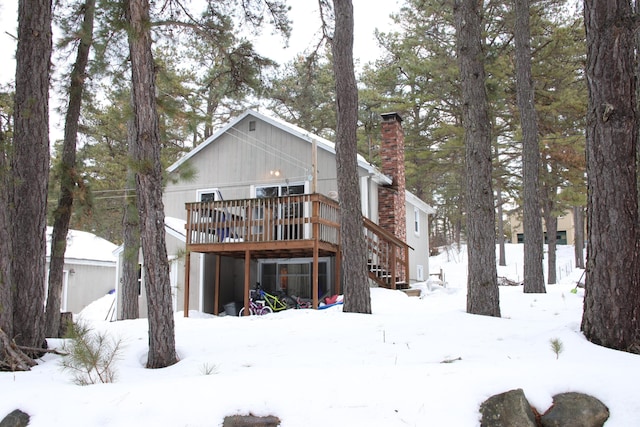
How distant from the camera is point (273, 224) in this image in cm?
1102

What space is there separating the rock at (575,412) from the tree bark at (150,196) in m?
3.10

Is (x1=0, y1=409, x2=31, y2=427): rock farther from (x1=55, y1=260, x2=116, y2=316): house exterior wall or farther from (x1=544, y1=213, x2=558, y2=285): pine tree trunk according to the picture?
(x1=544, y1=213, x2=558, y2=285): pine tree trunk

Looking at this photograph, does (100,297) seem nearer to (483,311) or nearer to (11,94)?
(11,94)

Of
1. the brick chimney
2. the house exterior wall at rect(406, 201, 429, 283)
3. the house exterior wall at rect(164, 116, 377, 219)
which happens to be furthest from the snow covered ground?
the house exterior wall at rect(406, 201, 429, 283)

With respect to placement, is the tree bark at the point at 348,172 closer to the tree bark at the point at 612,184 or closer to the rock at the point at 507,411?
the tree bark at the point at 612,184

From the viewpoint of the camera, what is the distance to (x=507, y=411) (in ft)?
9.87

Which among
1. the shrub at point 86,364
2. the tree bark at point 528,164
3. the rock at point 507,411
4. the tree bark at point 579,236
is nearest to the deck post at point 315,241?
the tree bark at point 528,164

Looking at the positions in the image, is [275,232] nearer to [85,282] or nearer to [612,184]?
[612,184]

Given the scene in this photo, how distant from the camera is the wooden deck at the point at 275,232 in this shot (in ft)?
35.3

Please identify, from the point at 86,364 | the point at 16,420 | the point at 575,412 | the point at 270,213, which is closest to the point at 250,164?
the point at 270,213

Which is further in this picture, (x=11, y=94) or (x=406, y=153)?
(x=406, y=153)

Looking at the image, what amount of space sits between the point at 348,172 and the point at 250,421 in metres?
5.16

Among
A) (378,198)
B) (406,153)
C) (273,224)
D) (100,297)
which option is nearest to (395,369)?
(273,224)

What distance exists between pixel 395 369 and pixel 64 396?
2263mm
